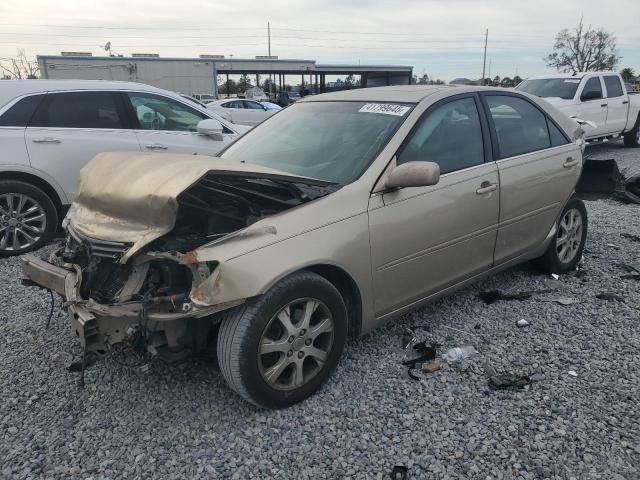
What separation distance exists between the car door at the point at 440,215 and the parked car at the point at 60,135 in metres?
3.34

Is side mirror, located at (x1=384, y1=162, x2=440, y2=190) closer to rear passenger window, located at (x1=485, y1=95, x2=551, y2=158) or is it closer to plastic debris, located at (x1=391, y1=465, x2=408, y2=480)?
rear passenger window, located at (x1=485, y1=95, x2=551, y2=158)

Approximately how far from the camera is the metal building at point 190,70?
1724 inches

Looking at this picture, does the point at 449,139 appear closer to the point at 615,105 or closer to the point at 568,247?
the point at 568,247

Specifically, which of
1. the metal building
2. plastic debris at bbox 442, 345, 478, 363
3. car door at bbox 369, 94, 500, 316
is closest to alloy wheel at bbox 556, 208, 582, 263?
car door at bbox 369, 94, 500, 316

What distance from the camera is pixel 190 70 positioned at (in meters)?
47.7

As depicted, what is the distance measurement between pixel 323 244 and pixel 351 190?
0.40 meters

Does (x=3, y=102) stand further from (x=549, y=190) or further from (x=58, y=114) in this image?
(x=549, y=190)

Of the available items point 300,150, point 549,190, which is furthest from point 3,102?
point 549,190

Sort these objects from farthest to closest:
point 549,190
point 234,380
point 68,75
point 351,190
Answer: point 68,75 → point 549,190 → point 351,190 → point 234,380

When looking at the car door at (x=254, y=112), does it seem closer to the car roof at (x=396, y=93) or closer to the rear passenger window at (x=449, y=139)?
the car roof at (x=396, y=93)

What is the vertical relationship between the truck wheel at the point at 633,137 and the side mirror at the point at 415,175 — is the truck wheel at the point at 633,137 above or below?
below

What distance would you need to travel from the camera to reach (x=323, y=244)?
9.31ft

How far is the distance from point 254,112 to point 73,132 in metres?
16.7

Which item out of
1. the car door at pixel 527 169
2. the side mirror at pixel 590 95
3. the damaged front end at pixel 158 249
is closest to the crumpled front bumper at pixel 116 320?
Answer: the damaged front end at pixel 158 249
